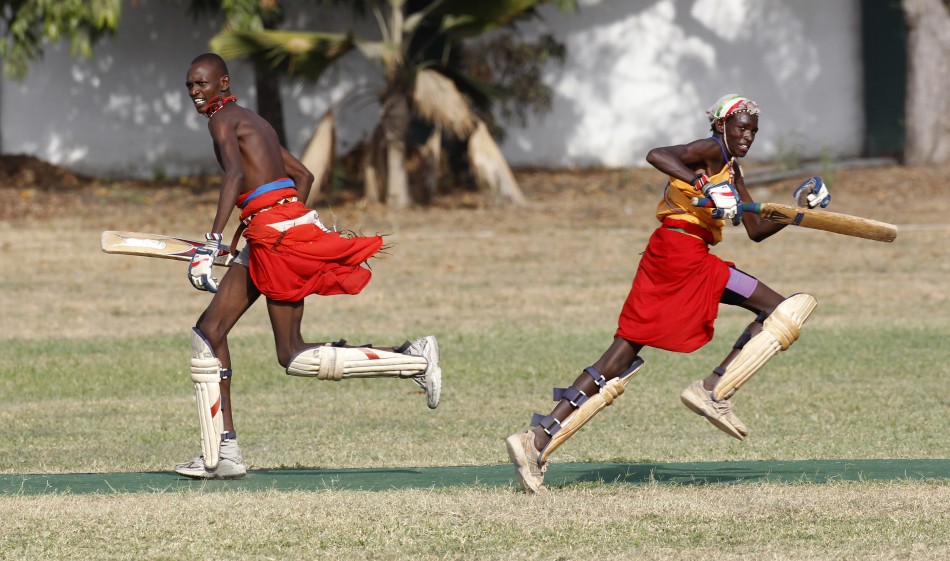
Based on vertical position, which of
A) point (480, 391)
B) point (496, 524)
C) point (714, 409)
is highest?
point (714, 409)

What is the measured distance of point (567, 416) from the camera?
22.8 feet

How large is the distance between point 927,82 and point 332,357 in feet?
62.8

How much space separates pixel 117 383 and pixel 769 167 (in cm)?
1572

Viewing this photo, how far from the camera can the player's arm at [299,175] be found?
7.59m

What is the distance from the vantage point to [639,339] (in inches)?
274

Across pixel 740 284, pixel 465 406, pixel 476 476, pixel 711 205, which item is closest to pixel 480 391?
pixel 465 406

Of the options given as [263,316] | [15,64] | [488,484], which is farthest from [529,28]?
[488,484]

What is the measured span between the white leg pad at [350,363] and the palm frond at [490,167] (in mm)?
14336

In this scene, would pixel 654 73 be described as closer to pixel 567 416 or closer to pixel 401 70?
pixel 401 70

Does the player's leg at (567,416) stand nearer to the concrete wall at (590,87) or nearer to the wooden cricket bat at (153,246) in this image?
the wooden cricket bat at (153,246)

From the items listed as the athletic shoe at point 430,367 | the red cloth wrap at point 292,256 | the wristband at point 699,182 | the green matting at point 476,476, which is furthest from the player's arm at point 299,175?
the wristband at point 699,182

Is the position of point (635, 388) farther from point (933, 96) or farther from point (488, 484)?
point (933, 96)

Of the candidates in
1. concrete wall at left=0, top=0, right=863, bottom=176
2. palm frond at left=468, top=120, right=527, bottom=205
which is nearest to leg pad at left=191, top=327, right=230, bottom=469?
palm frond at left=468, top=120, right=527, bottom=205

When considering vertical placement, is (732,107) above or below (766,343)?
above
